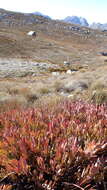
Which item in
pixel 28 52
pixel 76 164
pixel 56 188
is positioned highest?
pixel 76 164

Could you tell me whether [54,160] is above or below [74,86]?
above

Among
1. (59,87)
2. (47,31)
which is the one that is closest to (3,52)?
(59,87)

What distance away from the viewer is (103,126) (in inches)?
118

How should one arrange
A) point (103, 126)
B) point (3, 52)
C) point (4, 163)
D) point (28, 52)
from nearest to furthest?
point (4, 163)
point (103, 126)
point (3, 52)
point (28, 52)

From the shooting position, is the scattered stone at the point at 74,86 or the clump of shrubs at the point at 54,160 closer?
the clump of shrubs at the point at 54,160

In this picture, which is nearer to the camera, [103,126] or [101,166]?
[101,166]

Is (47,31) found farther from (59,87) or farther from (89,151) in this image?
(89,151)

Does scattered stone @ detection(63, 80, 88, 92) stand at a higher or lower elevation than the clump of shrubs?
lower

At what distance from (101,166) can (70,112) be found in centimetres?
137

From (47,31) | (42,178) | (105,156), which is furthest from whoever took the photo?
(47,31)

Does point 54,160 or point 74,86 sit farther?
point 74,86

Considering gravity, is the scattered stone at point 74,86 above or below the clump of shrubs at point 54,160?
below

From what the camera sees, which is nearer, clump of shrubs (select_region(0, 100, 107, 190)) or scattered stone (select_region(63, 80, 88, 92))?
clump of shrubs (select_region(0, 100, 107, 190))

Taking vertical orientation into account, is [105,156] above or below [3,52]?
above
